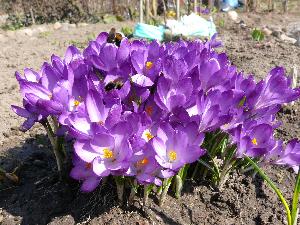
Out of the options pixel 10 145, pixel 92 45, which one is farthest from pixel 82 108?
pixel 10 145

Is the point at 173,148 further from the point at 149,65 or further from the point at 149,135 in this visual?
the point at 149,65

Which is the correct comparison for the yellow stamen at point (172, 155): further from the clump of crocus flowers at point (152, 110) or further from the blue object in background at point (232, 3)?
the blue object in background at point (232, 3)

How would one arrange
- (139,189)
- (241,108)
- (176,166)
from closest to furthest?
(176,166) < (241,108) < (139,189)

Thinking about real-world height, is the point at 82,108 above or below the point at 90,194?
above

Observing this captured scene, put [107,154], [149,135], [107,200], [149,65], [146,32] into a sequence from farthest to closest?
1. [146,32]
2. [107,200]
3. [149,65]
4. [149,135]
5. [107,154]

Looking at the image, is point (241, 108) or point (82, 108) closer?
point (82, 108)

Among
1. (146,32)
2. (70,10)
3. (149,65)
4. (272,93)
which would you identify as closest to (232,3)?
(70,10)

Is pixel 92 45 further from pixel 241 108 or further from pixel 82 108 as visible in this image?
pixel 241 108

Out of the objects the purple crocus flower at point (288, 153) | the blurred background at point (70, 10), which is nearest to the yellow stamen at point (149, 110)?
the purple crocus flower at point (288, 153)

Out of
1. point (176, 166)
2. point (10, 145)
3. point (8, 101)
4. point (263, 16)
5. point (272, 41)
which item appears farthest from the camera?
point (263, 16)
